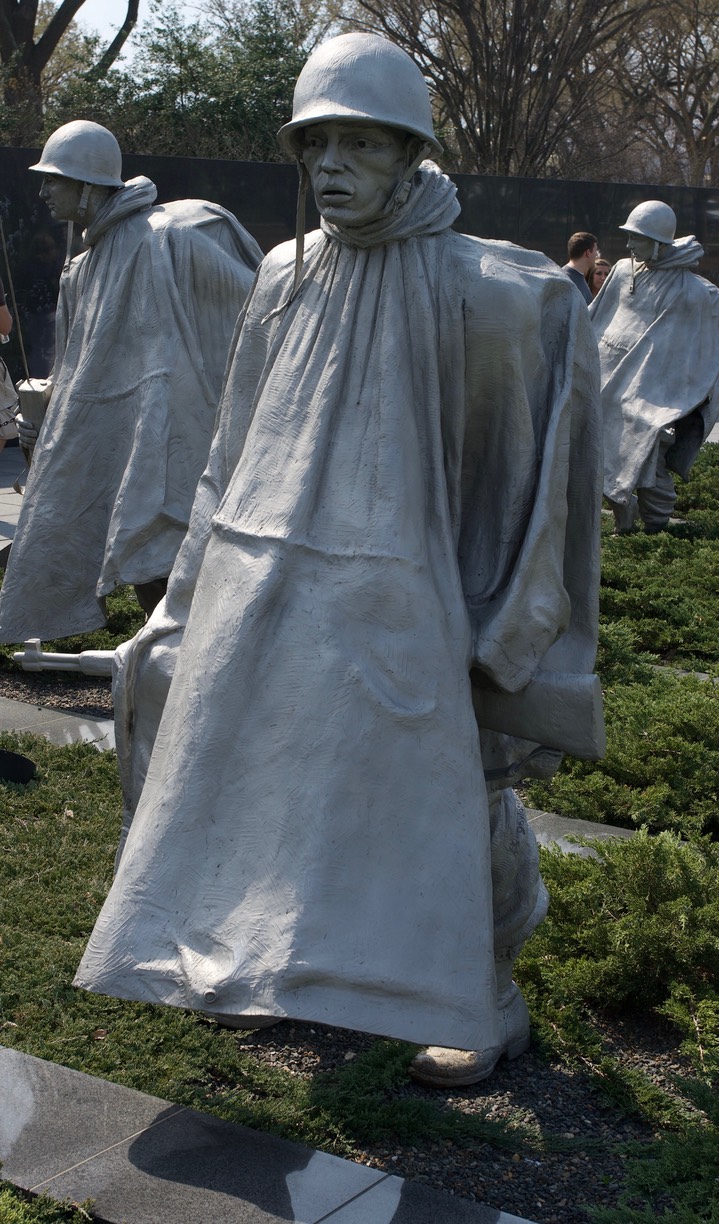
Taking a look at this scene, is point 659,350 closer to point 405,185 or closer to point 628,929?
point 628,929

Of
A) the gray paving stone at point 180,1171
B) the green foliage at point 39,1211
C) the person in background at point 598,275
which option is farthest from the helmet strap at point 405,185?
the person in background at point 598,275

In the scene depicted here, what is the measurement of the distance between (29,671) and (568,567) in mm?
4562

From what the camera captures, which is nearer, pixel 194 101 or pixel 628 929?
pixel 628 929

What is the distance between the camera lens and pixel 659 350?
11945mm

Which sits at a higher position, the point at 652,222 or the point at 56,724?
the point at 652,222

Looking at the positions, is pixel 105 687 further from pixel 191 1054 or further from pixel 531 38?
pixel 531 38

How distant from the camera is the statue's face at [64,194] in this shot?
6523 mm

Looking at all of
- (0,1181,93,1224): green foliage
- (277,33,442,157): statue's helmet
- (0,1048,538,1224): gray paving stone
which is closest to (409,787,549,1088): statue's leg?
(0,1048,538,1224): gray paving stone

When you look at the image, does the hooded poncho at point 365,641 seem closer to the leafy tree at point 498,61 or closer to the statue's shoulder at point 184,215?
the statue's shoulder at point 184,215

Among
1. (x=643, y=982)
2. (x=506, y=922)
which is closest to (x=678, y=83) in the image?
(x=643, y=982)

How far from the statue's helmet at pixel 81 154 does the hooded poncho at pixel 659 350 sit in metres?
5.99

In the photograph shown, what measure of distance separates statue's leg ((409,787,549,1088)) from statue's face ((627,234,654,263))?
8.82 m

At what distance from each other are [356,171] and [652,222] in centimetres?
914

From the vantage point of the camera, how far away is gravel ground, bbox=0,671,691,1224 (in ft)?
10.8
